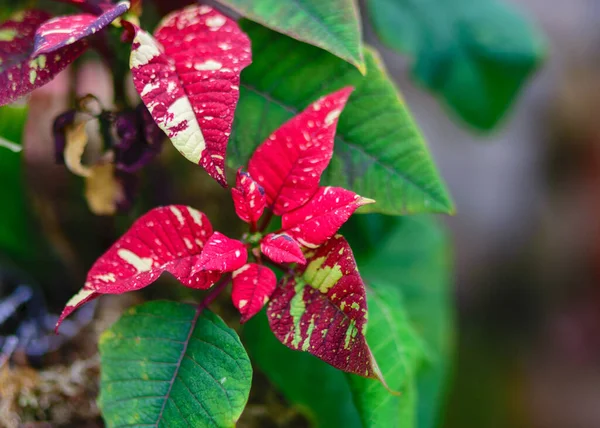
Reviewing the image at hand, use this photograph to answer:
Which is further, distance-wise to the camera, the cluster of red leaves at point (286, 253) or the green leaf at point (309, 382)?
the green leaf at point (309, 382)

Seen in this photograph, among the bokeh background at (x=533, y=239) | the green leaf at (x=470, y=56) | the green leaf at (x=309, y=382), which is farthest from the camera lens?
the bokeh background at (x=533, y=239)

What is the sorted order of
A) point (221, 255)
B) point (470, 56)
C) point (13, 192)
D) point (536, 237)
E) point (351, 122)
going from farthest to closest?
point (536, 237), point (470, 56), point (13, 192), point (351, 122), point (221, 255)

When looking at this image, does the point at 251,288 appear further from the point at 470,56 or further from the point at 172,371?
the point at 470,56

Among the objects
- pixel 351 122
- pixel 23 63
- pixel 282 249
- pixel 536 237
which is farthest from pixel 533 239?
pixel 23 63

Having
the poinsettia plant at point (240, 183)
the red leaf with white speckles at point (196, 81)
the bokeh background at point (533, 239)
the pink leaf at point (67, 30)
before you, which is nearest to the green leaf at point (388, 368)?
the poinsettia plant at point (240, 183)

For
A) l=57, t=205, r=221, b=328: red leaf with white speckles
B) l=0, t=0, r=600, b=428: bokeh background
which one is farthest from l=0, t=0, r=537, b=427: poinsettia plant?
l=0, t=0, r=600, b=428: bokeh background

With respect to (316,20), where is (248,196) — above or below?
below

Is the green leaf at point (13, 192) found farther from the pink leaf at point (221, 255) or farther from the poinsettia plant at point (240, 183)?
the pink leaf at point (221, 255)
